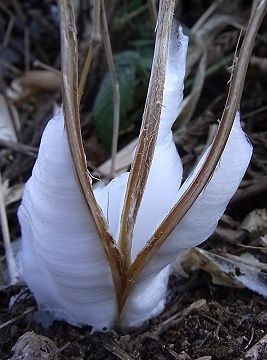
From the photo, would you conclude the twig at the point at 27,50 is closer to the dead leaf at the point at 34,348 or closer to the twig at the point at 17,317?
the twig at the point at 17,317

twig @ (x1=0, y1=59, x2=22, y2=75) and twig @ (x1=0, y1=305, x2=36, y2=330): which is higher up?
twig @ (x1=0, y1=59, x2=22, y2=75)

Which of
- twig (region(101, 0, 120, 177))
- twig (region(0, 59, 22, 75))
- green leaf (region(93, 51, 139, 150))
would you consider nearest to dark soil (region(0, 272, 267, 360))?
twig (region(101, 0, 120, 177))

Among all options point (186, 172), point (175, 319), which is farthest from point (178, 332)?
point (186, 172)

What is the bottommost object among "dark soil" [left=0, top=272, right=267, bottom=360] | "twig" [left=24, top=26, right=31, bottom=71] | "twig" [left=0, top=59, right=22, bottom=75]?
"dark soil" [left=0, top=272, right=267, bottom=360]

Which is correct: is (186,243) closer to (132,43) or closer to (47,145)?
(47,145)

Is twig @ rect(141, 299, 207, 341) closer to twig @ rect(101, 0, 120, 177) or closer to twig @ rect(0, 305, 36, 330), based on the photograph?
twig @ rect(0, 305, 36, 330)

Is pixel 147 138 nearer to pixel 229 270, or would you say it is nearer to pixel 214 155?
pixel 214 155
